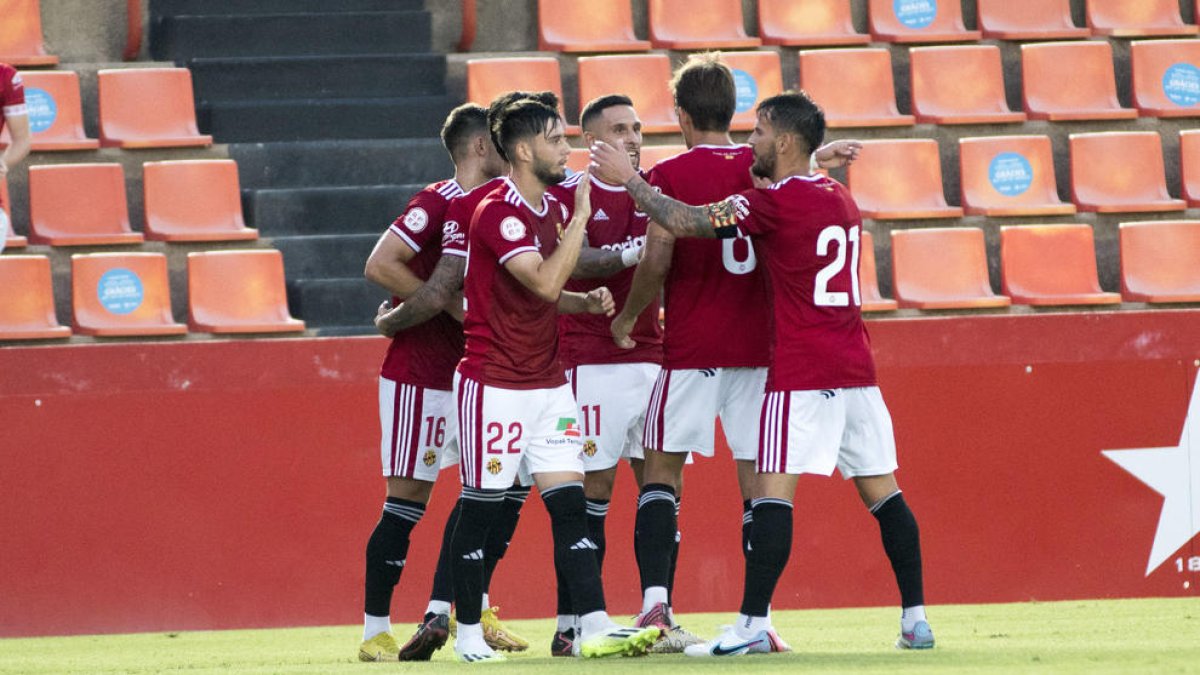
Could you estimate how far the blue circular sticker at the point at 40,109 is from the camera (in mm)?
10016

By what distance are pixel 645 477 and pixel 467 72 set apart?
4923mm

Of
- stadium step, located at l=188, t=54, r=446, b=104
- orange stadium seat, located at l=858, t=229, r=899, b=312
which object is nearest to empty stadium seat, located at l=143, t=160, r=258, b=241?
stadium step, located at l=188, t=54, r=446, b=104

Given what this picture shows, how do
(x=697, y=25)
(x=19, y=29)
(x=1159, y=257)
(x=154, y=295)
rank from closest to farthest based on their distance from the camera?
1. (x=154, y=295)
2. (x=1159, y=257)
3. (x=19, y=29)
4. (x=697, y=25)

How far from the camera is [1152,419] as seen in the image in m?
8.52

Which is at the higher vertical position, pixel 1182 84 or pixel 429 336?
pixel 1182 84

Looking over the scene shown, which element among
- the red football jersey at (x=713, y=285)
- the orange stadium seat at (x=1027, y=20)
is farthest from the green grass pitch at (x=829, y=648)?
the orange stadium seat at (x=1027, y=20)

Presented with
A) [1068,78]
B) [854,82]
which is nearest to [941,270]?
[854,82]

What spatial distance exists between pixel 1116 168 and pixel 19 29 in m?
6.40

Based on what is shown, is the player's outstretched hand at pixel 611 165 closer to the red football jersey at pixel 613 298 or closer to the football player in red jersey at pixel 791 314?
the football player in red jersey at pixel 791 314

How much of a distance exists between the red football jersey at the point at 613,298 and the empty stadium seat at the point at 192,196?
356 centimetres

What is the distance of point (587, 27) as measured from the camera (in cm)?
1109

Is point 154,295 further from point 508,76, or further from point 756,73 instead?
point 756,73

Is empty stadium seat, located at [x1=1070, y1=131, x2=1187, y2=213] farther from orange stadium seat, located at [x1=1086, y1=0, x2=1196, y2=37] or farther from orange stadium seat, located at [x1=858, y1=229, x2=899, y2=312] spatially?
orange stadium seat, located at [x1=858, y1=229, x2=899, y2=312]

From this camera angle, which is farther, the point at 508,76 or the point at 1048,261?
the point at 508,76
